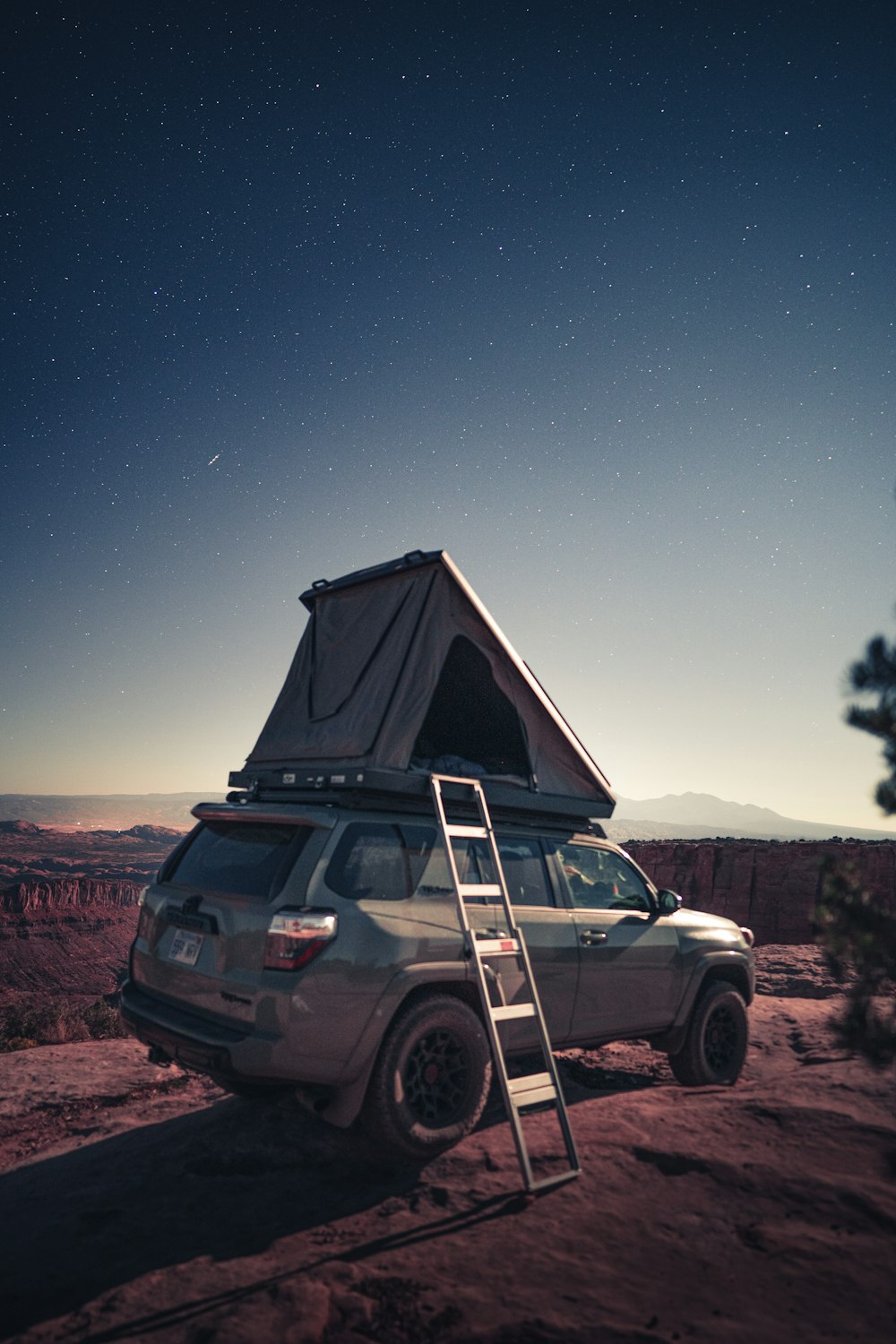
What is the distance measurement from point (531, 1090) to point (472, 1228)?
0.87 m

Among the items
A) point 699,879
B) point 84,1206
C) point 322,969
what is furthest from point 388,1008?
point 699,879

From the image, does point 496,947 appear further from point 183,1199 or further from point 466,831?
point 183,1199

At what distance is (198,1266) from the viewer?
10.3 ft

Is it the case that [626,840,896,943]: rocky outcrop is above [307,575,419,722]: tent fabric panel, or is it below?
below

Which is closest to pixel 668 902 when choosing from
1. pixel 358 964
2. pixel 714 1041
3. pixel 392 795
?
pixel 714 1041

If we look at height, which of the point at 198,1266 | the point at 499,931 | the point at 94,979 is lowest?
the point at 94,979

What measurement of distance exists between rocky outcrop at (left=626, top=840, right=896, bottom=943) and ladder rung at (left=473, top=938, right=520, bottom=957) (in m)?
39.5

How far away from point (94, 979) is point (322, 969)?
55645 millimetres

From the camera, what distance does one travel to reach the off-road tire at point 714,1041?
19.2 feet

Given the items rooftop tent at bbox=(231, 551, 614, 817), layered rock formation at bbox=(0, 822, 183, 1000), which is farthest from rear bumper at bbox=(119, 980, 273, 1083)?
layered rock formation at bbox=(0, 822, 183, 1000)

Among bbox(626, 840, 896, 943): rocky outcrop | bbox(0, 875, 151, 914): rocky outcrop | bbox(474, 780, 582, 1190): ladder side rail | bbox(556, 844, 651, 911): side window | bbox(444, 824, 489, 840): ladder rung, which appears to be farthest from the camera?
bbox(0, 875, 151, 914): rocky outcrop

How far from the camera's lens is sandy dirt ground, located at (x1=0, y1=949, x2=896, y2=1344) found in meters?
2.70

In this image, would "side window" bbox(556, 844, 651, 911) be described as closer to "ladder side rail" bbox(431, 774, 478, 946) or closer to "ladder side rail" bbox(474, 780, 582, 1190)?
"ladder side rail" bbox(474, 780, 582, 1190)

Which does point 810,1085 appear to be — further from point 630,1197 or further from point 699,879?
point 699,879
